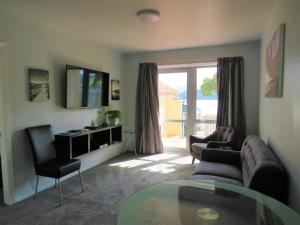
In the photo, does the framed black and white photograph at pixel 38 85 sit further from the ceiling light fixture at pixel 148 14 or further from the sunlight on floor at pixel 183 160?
the sunlight on floor at pixel 183 160

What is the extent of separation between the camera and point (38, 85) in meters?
3.06

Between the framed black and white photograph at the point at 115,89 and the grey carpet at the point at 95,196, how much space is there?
1.45 m

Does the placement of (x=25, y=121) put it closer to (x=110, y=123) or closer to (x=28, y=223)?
(x=28, y=223)

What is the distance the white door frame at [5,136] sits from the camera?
2.65 metres

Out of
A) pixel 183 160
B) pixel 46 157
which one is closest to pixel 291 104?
pixel 46 157

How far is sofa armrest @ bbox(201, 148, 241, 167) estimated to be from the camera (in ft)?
9.59

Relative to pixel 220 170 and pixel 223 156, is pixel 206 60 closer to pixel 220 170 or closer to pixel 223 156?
pixel 223 156

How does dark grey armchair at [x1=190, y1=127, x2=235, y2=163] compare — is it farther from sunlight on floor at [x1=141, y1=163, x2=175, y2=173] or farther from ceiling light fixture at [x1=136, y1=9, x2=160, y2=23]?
ceiling light fixture at [x1=136, y1=9, x2=160, y2=23]

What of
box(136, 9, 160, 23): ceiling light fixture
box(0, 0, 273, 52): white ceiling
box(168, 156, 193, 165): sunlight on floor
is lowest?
box(168, 156, 193, 165): sunlight on floor

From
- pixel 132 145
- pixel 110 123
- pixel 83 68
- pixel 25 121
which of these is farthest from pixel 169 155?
pixel 25 121

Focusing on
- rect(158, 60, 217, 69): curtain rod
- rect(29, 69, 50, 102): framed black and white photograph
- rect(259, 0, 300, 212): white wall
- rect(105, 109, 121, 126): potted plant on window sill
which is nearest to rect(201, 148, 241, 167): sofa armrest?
rect(259, 0, 300, 212): white wall

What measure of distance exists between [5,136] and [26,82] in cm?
75

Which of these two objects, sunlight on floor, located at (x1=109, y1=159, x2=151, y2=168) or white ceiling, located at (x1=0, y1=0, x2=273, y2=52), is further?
sunlight on floor, located at (x1=109, y1=159, x2=151, y2=168)

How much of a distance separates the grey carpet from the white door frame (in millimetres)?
220
